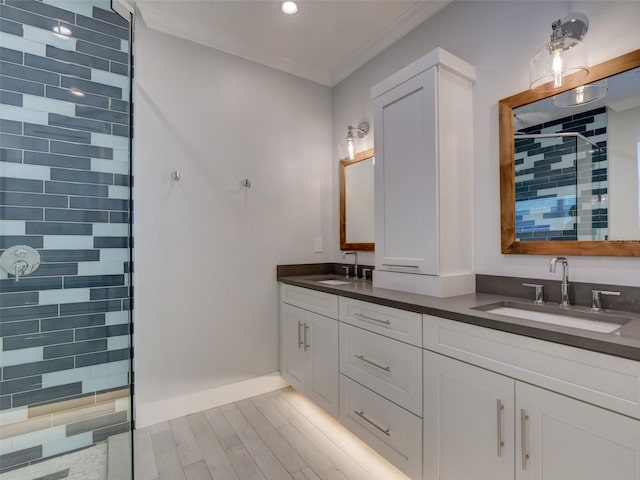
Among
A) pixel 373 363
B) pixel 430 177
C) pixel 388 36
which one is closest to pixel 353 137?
pixel 388 36

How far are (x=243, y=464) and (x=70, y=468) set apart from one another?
853 mm

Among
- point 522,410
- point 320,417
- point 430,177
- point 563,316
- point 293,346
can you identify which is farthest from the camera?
point 293,346

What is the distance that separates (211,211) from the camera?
2.32 metres

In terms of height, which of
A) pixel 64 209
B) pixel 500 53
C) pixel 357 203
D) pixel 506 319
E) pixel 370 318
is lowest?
pixel 370 318

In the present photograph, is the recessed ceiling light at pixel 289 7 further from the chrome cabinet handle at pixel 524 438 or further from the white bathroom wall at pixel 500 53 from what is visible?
the chrome cabinet handle at pixel 524 438

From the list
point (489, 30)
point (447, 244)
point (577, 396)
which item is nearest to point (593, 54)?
point (489, 30)

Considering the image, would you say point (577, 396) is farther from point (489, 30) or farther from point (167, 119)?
point (167, 119)

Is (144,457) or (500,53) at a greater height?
(500,53)

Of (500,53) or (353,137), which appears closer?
(500,53)

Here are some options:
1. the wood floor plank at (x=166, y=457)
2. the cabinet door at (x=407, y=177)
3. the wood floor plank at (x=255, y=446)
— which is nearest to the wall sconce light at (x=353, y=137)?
the cabinet door at (x=407, y=177)

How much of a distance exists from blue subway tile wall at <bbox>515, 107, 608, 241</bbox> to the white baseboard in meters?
2.04

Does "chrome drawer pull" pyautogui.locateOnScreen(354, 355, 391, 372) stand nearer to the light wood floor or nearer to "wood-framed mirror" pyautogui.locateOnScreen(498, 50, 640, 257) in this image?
the light wood floor

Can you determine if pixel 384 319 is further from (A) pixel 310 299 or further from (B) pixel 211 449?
(B) pixel 211 449

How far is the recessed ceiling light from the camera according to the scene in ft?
6.52
